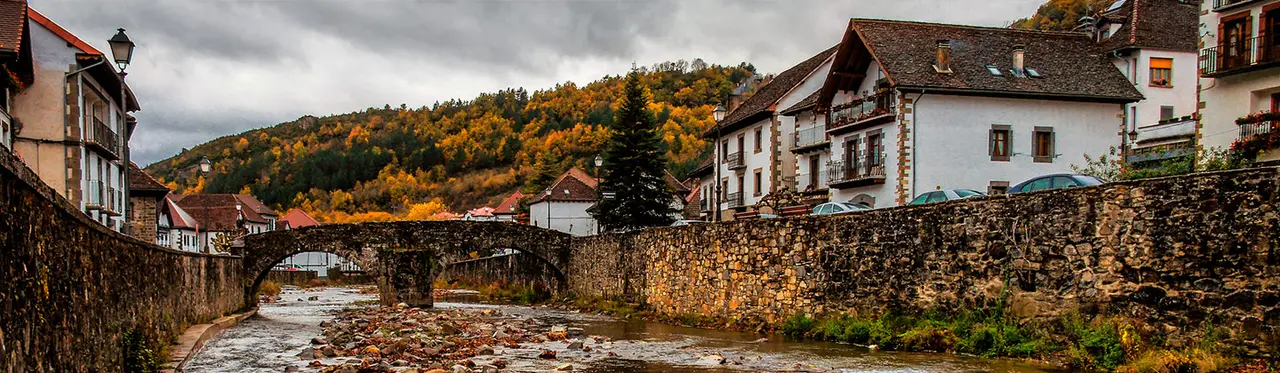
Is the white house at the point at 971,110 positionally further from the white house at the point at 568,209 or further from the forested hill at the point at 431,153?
the forested hill at the point at 431,153

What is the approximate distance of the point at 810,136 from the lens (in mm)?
43562

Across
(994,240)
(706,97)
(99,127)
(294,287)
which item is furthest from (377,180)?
(994,240)

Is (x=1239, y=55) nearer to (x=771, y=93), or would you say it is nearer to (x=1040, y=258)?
(x=1040, y=258)

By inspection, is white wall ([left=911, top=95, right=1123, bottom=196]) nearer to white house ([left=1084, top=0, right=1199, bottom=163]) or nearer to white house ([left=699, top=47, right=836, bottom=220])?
white house ([left=1084, top=0, right=1199, bottom=163])

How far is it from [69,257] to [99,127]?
3100cm

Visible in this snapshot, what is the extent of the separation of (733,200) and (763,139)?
4267mm

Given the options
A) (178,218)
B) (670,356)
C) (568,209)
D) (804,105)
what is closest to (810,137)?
(804,105)

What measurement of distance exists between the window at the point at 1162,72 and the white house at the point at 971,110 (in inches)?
218

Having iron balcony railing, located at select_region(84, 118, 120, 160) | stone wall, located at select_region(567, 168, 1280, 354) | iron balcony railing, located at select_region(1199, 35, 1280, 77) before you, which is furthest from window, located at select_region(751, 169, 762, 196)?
iron balcony railing, located at select_region(84, 118, 120, 160)

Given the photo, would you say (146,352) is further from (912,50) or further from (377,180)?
(377,180)

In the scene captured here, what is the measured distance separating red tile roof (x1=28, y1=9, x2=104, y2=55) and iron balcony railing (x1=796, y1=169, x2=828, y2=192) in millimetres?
25616

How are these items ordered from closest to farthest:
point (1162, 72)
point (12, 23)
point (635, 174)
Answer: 1. point (12, 23)
2. point (1162, 72)
3. point (635, 174)

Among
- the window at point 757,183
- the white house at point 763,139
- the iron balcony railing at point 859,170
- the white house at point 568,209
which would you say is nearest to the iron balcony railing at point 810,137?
the white house at point 763,139

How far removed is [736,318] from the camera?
26.4 meters
